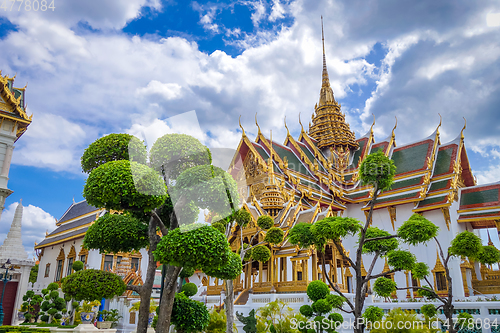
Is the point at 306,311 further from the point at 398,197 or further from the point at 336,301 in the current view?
the point at 398,197

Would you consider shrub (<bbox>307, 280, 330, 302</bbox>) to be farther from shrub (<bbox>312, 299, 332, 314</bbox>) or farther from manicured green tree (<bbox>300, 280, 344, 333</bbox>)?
shrub (<bbox>312, 299, 332, 314</bbox>)

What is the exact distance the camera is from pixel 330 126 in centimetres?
2488

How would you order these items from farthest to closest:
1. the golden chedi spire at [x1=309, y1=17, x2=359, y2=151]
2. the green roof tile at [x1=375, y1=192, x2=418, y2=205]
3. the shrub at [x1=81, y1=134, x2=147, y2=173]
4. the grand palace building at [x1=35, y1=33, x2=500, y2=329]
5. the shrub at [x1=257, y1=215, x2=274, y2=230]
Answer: the golden chedi spire at [x1=309, y1=17, x2=359, y2=151], the green roof tile at [x1=375, y1=192, x2=418, y2=205], the grand palace building at [x1=35, y1=33, x2=500, y2=329], the shrub at [x1=257, y1=215, x2=274, y2=230], the shrub at [x1=81, y1=134, x2=147, y2=173]

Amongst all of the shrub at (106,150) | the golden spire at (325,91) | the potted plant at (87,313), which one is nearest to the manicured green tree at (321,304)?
the shrub at (106,150)

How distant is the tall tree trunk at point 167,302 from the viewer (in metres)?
4.79

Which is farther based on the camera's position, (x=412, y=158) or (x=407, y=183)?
(x=412, y=158)

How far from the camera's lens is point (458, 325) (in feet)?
25.7

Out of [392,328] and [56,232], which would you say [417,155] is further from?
[56,232]

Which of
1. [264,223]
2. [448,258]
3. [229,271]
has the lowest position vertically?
[229,271]

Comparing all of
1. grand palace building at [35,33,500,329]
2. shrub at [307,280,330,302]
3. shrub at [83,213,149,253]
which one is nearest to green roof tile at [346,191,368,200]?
grand palace building at [35,33,500,329]

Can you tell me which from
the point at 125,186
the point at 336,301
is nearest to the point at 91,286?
the point at 125,186

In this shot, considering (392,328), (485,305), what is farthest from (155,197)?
(485,305)

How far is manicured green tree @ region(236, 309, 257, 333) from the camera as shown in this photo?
8.88 meters

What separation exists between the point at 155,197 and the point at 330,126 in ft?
71.0
